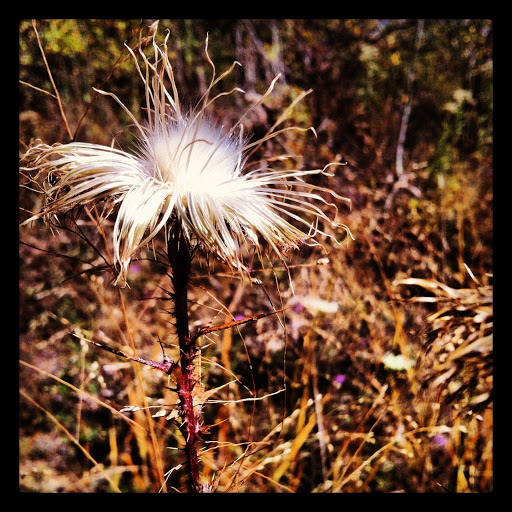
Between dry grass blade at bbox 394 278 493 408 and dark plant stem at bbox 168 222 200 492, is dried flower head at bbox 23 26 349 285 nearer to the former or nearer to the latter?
dark plant stem at bbox 168 222 200 492

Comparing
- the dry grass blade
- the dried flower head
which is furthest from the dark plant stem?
the dry grass blade

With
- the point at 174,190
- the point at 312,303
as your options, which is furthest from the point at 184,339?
the point at 312,303

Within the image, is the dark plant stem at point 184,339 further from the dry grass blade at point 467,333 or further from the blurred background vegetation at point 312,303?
the dry grass blade at point 467,333

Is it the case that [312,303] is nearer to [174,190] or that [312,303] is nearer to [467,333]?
[467,333]

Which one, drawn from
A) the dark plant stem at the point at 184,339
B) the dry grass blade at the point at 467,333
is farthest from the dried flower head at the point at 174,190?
the dry grass blade at the point at 467,333

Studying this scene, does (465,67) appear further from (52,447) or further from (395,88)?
(52,447)
